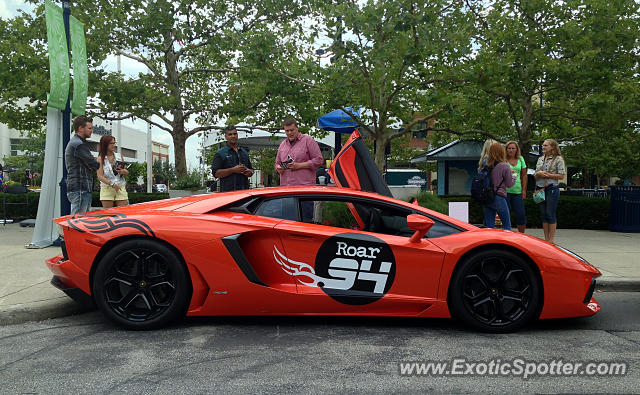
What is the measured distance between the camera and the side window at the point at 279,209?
379 cm

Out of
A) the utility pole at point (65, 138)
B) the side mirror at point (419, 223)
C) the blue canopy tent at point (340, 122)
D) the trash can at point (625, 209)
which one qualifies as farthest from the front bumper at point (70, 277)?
the trash can at point (625, 209)

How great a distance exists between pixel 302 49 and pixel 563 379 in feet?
42.3

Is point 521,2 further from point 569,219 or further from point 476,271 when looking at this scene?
point 476,271

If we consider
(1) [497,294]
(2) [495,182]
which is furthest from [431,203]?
(1) [497,294]

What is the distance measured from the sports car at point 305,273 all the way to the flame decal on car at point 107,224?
0.03ft

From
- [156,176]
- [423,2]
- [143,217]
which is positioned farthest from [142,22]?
[156,176]

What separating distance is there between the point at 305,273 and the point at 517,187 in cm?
489

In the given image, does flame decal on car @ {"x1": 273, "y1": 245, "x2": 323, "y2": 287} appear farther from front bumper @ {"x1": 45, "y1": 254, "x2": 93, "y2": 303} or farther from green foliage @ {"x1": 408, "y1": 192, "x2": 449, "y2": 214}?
green foliage @ {"x1": 408, "y1": 192, "x2": 449, "y2": 214}

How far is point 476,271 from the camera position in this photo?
11.9ft

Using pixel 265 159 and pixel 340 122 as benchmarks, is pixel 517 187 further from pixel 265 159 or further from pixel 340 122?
pixel 265 159

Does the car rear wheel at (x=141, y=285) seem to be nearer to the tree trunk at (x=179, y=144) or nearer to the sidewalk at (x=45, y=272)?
the sidewalk at (x=45, y=272)

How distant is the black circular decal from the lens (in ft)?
11.8

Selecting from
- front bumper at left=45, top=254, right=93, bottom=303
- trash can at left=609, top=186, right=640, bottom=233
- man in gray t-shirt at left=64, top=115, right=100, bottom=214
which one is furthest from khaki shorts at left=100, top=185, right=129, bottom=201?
trash can at left=609, top=186, right=640, bottom=233

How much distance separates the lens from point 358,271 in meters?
3.62
